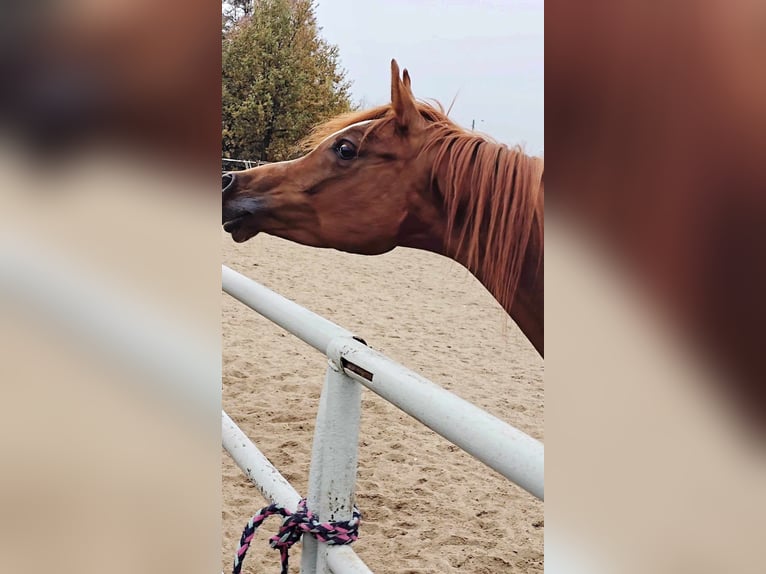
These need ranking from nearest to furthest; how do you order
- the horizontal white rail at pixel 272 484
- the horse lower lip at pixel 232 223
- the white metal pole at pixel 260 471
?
the horizontal white rail at pixel 272 484, the white metal pole at pixel 260 471, the horse lower lip at pixel 232 223

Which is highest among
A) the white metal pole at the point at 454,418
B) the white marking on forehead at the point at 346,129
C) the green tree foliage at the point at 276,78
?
the green tree foliage at the point at 276,78

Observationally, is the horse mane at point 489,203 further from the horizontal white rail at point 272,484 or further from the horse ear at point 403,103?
the horizontal white rail at point 272,484

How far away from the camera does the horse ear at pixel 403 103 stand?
1.26 metres

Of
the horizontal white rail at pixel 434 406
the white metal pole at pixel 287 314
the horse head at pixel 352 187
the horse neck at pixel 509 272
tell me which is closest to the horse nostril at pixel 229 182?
the horse head at pixel 352 187

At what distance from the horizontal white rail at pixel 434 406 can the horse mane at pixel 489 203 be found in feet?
1.92

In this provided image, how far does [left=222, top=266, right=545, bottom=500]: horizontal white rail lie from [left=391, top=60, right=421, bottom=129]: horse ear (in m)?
0.81

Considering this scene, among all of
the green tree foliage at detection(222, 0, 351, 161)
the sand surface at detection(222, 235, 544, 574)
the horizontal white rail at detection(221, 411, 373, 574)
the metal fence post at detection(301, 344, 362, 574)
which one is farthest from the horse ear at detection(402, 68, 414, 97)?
the green tree foliage at detection(222, 0, 351, 161)

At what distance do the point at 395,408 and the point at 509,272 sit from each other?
64.3 inches
